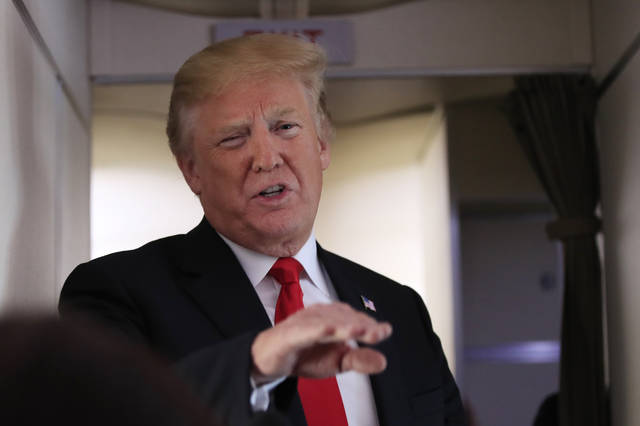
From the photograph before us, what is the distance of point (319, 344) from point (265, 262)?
68 centimetres

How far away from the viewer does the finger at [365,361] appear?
51.2 inches

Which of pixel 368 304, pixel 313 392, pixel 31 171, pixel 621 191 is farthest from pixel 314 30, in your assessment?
pixel 313 392

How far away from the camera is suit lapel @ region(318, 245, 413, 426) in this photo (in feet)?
6.34

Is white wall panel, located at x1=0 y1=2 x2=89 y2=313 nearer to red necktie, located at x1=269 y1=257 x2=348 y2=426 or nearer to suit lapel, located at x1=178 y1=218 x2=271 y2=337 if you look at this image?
suit lapel, located at x1=178 y1=218 x2=271 y2=337

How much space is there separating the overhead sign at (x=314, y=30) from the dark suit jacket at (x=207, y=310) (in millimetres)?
1698

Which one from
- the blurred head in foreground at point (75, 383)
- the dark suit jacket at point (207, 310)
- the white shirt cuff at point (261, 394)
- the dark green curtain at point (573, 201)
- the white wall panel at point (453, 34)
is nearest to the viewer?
the blurred head in foreground at point (75, 383)

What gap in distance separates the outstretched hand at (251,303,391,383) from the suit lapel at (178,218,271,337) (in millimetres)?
490

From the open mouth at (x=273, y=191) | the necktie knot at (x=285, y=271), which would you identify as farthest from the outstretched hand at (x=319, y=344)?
the open mouth at (x=273, y=191)

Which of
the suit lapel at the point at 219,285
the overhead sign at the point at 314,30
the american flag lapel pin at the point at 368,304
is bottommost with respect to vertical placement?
the american flag lapel pin at the point at 368,304

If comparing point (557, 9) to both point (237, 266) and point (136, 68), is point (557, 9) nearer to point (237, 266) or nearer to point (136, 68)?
point (136, 68)

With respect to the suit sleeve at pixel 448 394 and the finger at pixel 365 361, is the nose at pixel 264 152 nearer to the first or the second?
the suit sleeve at pixel 448 394

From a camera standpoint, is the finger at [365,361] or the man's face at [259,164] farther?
the man's face at [259,164]

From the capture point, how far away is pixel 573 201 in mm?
3707

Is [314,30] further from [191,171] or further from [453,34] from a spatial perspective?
[191,171]
